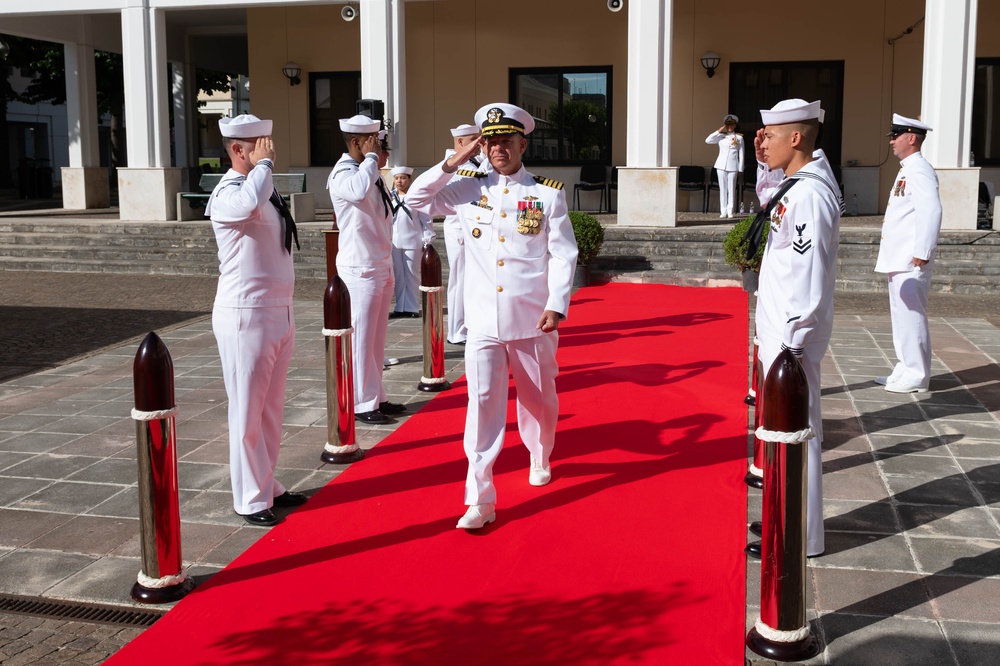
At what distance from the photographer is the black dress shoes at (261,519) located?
5.40m

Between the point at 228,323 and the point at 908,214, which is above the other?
the point at 908,214

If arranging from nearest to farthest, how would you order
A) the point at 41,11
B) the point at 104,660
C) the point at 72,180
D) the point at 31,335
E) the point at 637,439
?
the point at 104,660 → the point at 637,439 → the point at 31,335 → the point at 41,11 → the point at 72,180

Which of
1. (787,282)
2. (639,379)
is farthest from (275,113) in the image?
(787,282)

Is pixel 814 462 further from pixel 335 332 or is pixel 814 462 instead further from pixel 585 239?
pixel 585 239

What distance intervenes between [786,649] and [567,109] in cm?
1991

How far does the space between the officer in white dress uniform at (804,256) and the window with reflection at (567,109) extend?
17986mm

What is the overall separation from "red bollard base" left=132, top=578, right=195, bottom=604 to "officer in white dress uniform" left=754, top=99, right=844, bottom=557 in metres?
2.78

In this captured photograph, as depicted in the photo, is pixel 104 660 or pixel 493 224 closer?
pixel 104 660

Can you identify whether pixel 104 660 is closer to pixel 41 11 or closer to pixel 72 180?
pixel 41 11

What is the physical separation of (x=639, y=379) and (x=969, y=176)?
1023cm

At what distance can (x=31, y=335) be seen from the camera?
11531mm

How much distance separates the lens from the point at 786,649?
13.0 ft

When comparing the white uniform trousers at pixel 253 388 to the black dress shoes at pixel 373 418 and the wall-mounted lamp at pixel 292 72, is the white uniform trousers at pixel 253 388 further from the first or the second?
the wall-mounted lamp at pixel 292 72

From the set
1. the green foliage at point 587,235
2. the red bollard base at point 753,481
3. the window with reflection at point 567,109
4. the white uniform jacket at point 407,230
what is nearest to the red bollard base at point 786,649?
the red bollard base at point 753,481
